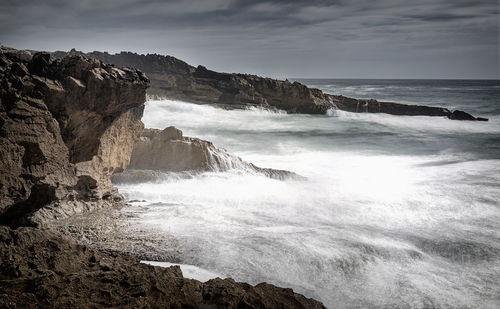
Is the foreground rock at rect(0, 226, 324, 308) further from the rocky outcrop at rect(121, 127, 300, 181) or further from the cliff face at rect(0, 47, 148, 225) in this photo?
the rocky outcrop at rect(121, 127, 300, 181)

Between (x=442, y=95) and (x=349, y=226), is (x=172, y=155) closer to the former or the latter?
(x=349, y=226)

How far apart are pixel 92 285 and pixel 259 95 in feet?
76.4

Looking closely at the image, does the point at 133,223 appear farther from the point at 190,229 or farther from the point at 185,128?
the point at 185,128

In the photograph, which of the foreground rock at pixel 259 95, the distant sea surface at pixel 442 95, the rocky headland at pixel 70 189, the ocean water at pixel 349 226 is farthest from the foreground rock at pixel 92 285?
the distant sea surface at pixel 442 95

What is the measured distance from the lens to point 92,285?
2361 mm

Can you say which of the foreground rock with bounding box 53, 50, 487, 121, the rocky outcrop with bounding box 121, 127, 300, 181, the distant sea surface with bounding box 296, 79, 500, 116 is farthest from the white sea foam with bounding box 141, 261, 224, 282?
the distant sea surface with bounding box 296, 79, 500, 116

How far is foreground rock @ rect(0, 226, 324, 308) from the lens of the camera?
2229mm

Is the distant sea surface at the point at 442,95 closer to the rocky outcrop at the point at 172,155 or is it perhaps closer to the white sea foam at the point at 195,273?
the rocky outcrop at the point at 172,155

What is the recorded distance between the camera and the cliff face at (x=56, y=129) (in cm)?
355

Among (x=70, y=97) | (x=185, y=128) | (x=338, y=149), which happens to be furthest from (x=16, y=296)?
(x=185, y=128)

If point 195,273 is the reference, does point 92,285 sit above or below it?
above

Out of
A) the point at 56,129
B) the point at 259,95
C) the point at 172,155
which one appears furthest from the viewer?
the point at 259,95

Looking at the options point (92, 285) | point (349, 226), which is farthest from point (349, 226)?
point (92, 285)

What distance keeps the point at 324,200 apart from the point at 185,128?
11.5 m
